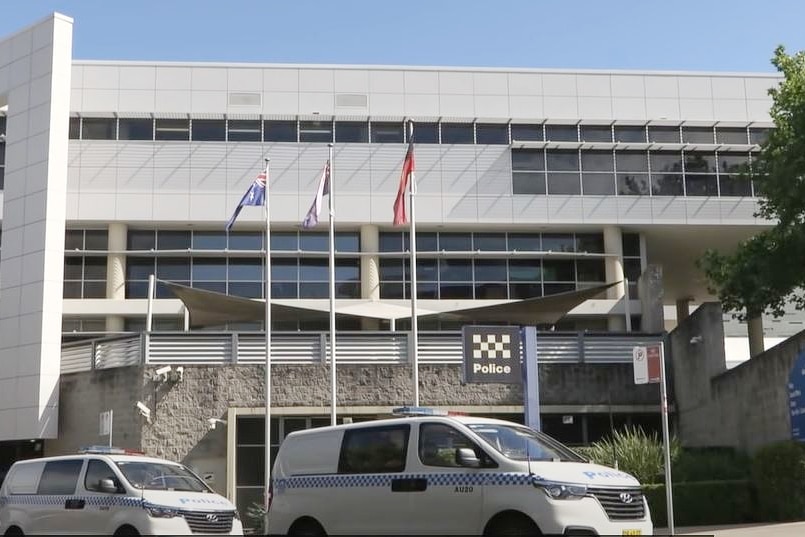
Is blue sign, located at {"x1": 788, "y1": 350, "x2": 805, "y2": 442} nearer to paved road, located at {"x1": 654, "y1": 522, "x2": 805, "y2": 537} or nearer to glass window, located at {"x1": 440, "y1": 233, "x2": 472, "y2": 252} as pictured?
paved road, located at {"x1": 654, "y1": 522, "x2": 805, "y2": 537}

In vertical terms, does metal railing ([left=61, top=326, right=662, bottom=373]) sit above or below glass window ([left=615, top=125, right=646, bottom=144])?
below

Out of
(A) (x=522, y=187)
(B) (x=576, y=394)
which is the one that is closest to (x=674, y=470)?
(B) (x=576, y=394)

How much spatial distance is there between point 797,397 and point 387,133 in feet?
71.9

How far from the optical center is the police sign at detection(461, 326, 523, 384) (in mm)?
23125

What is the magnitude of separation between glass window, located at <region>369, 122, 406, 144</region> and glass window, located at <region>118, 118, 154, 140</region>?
8.00 m

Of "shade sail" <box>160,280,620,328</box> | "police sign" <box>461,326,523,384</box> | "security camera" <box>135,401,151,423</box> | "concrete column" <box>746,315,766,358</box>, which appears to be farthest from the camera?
"shade sail" <box>160,280,620,328</box>

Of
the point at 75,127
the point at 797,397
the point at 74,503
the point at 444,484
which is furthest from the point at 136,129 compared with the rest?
the point at 444,484

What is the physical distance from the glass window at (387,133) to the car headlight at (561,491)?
29.2 meters

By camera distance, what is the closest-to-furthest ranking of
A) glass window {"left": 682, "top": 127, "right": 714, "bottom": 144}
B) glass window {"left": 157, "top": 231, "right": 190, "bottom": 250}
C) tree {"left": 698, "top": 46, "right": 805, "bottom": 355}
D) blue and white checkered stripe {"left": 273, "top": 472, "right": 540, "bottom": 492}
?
blue and white checkered stripe {"left": 273, "top": 472, "right": 540, "bottom": 492} → tree {"left": 698, "top": 46, "right": 805, "bottom": 355} → glass window {"left": 157, "top": 231, "right": 190, "bottom": 250} → glass window {"left": 682, "top": 127, "right": 714, "bottom": 144}

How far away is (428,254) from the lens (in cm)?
3994

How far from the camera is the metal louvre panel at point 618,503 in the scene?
11.7 meters

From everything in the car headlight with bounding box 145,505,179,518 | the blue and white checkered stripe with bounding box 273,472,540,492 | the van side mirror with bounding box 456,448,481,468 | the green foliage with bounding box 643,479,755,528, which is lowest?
the green foliage with bounding box 643,479,755,528

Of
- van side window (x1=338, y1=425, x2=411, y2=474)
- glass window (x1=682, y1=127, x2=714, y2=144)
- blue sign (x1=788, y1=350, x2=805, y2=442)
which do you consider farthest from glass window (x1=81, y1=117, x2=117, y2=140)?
van side window (x1=338, y1=425, x2=411, y2=474)

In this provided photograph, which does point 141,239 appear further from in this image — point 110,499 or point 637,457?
point 110,499
